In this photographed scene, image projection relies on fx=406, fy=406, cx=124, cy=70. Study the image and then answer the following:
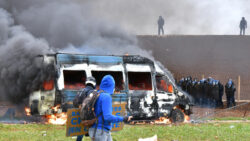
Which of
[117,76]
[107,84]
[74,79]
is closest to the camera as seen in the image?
[107,84]

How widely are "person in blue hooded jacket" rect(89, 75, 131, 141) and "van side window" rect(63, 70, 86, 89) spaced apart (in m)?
6.46

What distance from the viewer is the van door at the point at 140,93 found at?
496 inches

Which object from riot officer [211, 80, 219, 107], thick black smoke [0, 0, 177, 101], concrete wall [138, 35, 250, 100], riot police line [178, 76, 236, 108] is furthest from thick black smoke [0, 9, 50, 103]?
concrete wall [138, 35, 250, 100]

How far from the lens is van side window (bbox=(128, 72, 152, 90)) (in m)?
12.9

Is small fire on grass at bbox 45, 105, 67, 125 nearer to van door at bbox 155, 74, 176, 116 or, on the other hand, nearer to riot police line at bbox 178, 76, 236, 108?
van door at bbox 155, 74, 176, 116

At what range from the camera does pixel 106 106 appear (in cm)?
525

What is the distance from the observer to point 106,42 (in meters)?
21.9

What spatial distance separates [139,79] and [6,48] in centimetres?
600

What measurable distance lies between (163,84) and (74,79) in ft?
9.58

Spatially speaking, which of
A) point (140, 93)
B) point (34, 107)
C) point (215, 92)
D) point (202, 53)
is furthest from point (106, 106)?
point (202, 53)

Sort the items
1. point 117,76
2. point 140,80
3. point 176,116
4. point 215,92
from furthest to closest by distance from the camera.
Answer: point 215,92, point 140,80, point 176,116, point 117,76

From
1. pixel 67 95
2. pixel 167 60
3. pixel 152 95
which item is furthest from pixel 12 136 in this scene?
pixel 167 60

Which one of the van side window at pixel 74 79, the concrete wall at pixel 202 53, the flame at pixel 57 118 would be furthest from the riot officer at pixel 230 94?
the concrete wall at pixel 202 53

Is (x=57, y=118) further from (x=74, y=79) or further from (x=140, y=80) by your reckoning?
(x=140, y=80)
